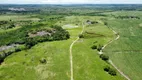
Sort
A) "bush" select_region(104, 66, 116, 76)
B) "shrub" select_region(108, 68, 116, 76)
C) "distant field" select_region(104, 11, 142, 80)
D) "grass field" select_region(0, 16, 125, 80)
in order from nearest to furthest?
"grass field" select_region(0, 16, 125, 80) < "shrub" select_region(108, 68, 116, 76) < "bush" select_region(104, 66, 116, 76) < "distant field" select_region(104, 11, 142, 80)

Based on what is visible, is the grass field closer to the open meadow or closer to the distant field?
the open meadow

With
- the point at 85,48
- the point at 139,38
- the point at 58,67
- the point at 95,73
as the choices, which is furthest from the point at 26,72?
the point at 139,38

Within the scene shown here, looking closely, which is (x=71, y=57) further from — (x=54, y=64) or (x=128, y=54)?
(x=128, y=54)

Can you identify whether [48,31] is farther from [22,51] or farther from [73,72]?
[73,72]

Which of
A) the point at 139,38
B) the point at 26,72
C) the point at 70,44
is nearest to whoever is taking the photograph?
the point at 26,72

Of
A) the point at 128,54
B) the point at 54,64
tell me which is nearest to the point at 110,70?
the point at 54,64

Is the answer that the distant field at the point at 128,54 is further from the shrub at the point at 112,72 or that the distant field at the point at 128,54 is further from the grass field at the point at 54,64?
the grass field at the point at 54,64

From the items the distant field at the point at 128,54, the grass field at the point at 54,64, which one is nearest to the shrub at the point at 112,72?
the grass field at the point at 54,64

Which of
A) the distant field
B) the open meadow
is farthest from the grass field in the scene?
the distant field

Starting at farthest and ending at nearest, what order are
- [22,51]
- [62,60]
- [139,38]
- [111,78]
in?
[139,38], [22,51], [62,60], [111,78]

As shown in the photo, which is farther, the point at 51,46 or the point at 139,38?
the point at 139,38
